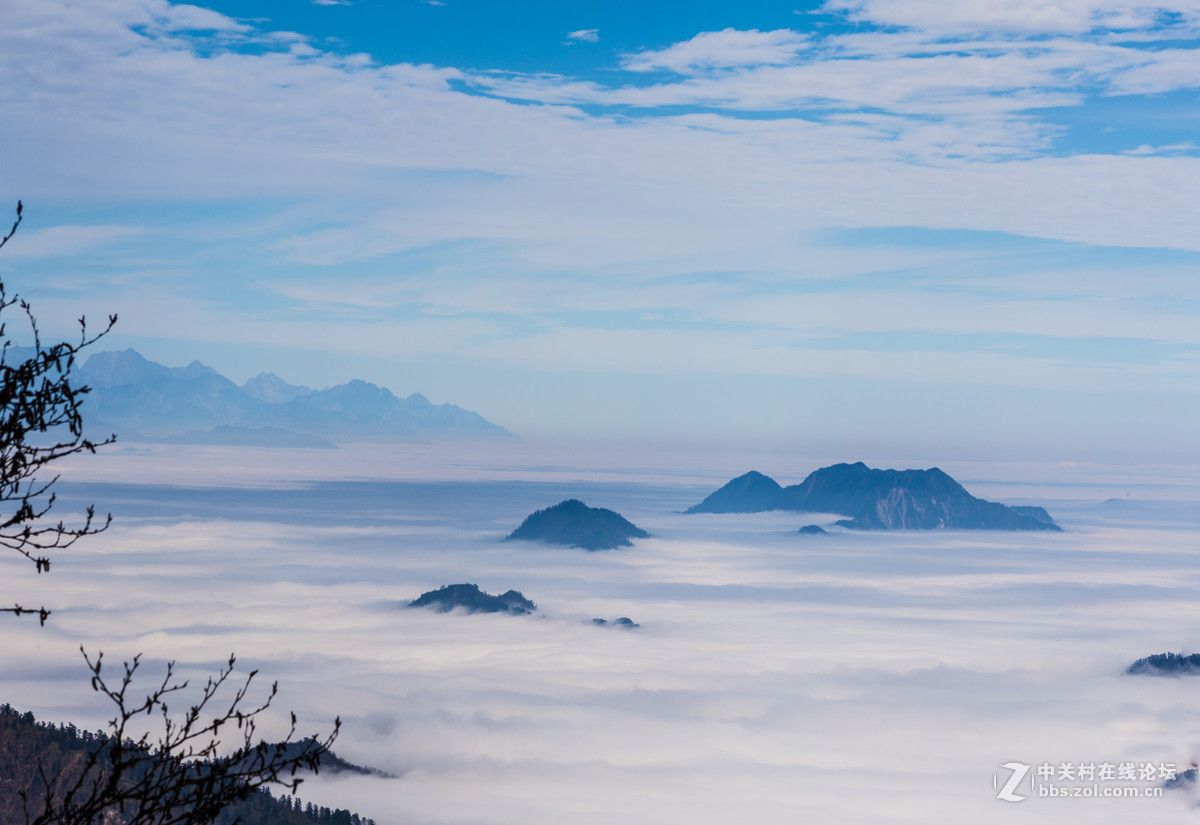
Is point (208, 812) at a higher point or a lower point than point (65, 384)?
lower

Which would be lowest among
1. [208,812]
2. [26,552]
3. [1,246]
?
[208,812]

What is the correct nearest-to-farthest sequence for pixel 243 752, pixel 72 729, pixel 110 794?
pixel 110 794
pixel 243 752
pixel 72 729

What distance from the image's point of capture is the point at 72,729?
18288 centimetres

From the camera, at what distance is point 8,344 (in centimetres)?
883

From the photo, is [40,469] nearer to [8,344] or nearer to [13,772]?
[8,344]

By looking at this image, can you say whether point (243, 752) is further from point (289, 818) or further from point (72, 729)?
point (72, 729)

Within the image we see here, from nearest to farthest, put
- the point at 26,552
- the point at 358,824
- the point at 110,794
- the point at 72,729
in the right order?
the point at 110,794
the point at 26,552
the point at 72,729
the point at 358,824

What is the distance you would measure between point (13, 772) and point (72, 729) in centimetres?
1082

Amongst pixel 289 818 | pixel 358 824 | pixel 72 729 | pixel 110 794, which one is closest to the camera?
pixel 110 794

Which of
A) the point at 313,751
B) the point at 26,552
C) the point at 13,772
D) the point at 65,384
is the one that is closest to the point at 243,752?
the point at 313,751

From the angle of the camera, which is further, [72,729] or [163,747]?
[72,729]

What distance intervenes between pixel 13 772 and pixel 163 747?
666ft

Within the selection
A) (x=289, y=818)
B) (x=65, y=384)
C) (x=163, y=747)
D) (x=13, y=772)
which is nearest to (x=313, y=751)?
(x=163, y=747)

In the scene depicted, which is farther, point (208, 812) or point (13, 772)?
point (13, 772)
